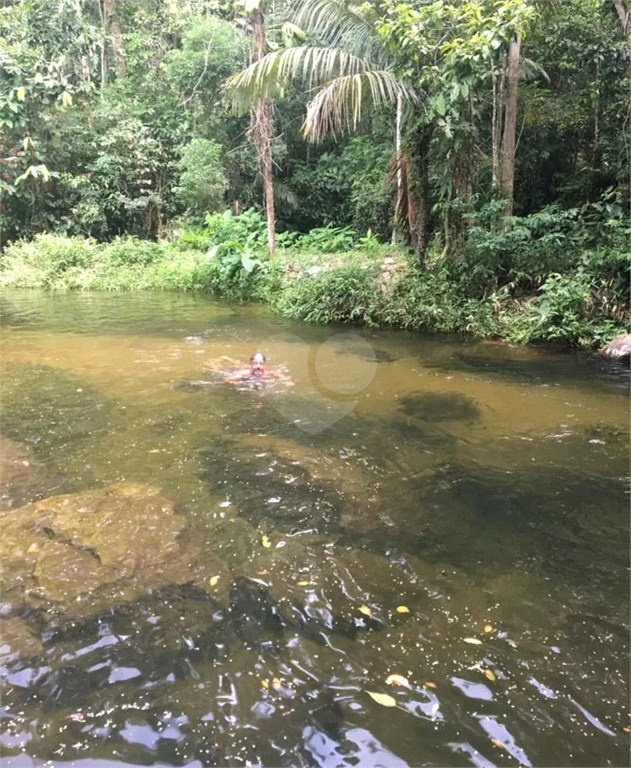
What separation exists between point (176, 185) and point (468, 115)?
11.7 m

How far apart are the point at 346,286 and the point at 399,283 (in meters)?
0.96

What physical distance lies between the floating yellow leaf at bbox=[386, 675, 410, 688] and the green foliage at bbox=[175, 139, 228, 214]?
1690 cm

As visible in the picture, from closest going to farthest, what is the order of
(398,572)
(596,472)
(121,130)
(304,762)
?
(304,762), (398,572), (596,472), (121,130)

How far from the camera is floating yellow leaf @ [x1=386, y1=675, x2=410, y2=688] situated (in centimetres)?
279

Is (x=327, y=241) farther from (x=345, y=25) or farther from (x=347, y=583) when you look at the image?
(x=347, y=583)

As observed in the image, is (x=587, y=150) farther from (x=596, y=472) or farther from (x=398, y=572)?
(x=398, y=572)

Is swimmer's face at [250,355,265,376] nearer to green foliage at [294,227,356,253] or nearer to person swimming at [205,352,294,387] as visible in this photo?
person swimming at [205,352,294,387]

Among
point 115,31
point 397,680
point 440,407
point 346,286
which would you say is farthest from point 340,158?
point 397,680

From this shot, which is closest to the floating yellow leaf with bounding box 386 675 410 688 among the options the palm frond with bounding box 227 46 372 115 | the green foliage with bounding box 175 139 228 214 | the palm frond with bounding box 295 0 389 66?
the palm frond with bounding box 227 46 372 115

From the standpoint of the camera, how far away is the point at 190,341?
9922 mm

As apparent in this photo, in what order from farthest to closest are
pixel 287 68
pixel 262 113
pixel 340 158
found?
pixel 340 158 → pixel 262 113 → pixel 287 68

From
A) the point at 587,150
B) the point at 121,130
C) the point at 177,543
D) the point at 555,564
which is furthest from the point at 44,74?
the point at 555,564

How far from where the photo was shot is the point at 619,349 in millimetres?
8617

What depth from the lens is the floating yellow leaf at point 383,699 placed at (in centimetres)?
267
